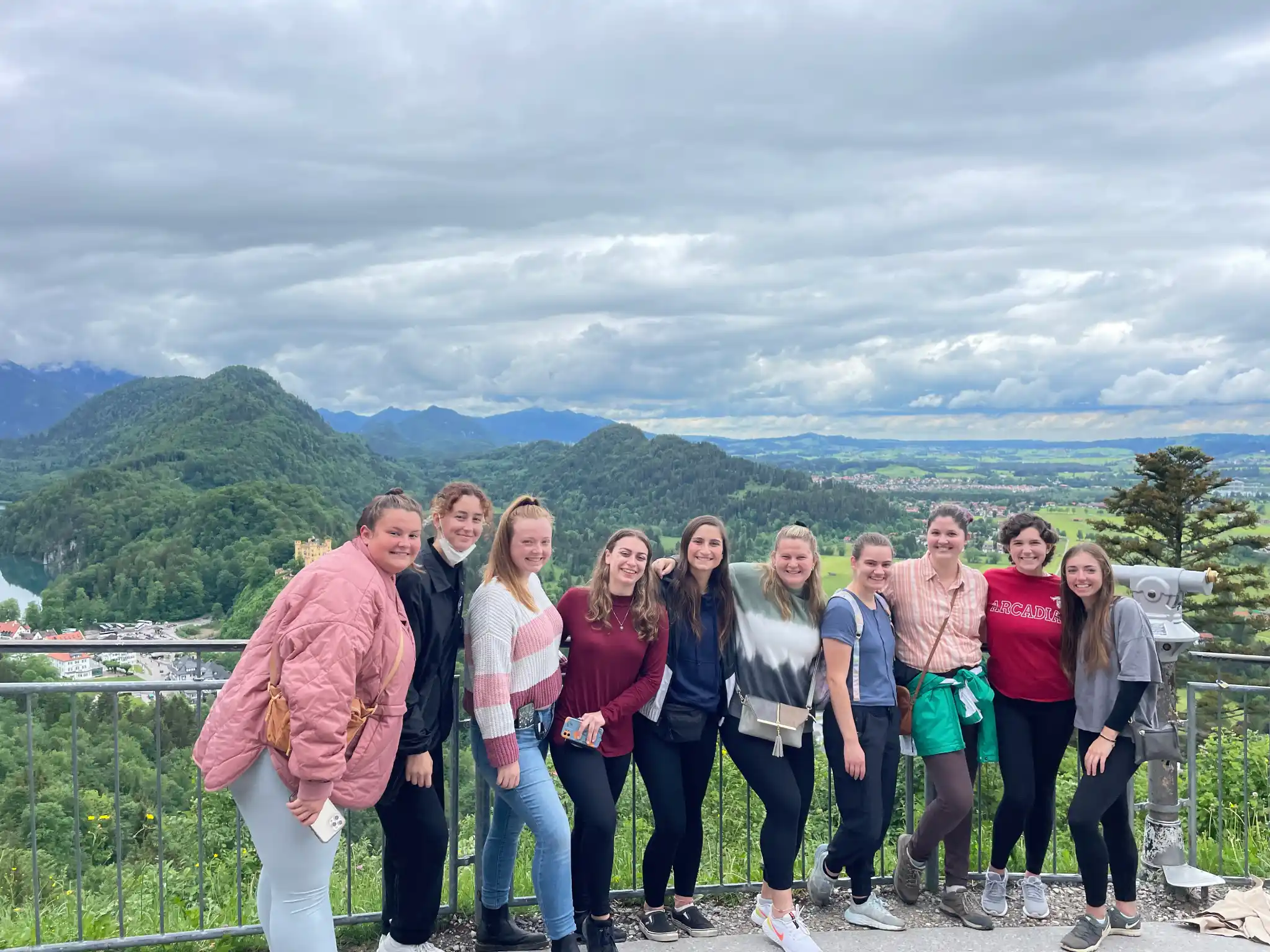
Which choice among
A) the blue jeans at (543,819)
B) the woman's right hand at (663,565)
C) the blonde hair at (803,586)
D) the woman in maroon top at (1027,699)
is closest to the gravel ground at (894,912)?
the woman in maroon top at (1027,699)

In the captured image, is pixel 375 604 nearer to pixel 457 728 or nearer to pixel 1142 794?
pixel 457 728

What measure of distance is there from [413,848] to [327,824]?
648 millimetres

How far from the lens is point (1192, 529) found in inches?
1248

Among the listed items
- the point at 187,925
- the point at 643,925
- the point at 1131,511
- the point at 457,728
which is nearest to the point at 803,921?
the point at 643,925

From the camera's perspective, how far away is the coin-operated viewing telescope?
3828 mm

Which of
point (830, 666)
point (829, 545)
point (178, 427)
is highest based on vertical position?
point (178, 427)

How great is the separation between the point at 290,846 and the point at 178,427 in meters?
146

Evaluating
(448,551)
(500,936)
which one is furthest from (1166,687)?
(448,551)

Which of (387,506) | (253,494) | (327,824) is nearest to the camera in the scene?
(327,824)

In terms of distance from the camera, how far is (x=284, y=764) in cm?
257

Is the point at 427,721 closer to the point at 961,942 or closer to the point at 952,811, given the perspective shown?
the point at 952,811

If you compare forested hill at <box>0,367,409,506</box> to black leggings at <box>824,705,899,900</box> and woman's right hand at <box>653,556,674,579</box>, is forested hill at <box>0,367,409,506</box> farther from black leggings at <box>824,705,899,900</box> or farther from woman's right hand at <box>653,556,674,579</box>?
black leggings at <box>824,705,899,900</box>

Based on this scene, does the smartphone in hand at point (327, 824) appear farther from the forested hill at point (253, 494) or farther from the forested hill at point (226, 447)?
the forested hill at point (226, 447)

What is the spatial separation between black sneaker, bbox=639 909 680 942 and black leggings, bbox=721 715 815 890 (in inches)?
17.1
